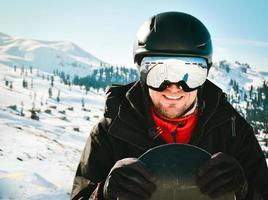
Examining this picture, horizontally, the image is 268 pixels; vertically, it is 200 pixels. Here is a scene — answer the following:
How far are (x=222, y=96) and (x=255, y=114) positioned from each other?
136215 millimetres

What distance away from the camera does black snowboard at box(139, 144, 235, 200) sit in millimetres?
1937

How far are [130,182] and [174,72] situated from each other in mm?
985

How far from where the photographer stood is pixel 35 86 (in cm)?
16112

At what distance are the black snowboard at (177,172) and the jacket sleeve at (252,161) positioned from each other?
2.15 feet

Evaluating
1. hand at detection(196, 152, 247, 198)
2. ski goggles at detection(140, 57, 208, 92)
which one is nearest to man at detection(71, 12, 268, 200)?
ski goggles at detection(140, 57, 208, 92)

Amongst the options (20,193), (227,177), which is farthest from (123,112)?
(20,193)

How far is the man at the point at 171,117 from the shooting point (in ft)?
8.33

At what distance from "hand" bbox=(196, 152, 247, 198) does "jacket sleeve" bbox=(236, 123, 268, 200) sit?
65 centimetres

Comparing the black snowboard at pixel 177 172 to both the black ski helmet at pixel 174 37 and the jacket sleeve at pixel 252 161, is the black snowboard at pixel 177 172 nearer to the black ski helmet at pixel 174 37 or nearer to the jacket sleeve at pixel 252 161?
the jacket sleeve at pixel 252 161

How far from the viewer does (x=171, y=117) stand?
2.61 m

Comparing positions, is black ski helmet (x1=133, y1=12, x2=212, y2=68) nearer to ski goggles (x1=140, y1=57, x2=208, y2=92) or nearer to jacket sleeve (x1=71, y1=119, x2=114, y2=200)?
ski goggles (x1=140, y1=57, x2=208, y2=92)

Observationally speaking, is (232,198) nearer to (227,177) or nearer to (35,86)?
(227,177)

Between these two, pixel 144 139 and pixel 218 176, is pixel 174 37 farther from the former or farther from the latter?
pixel 218 176

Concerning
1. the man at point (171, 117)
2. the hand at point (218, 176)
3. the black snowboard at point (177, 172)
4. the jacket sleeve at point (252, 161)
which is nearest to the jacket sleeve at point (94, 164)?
the man at point (171, 117)
